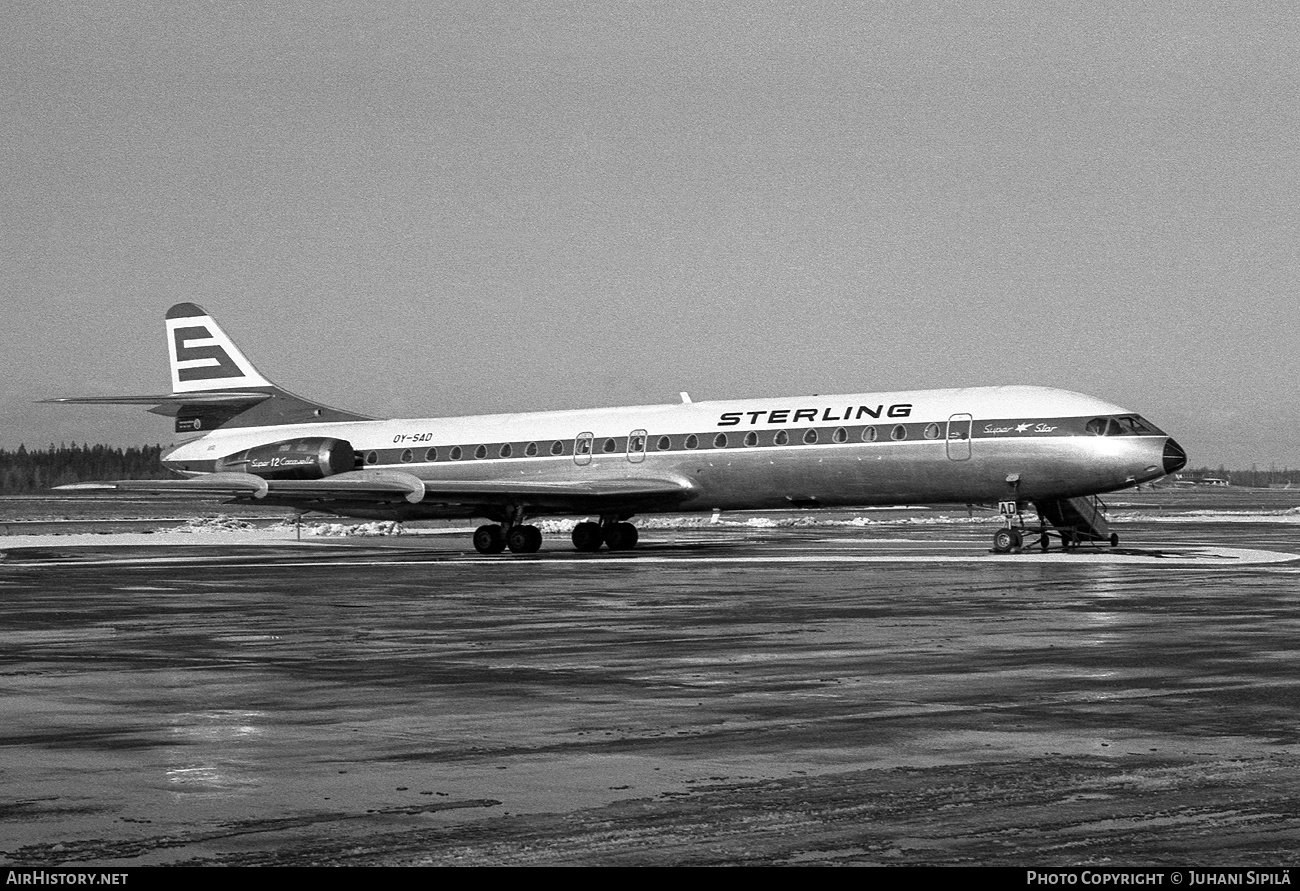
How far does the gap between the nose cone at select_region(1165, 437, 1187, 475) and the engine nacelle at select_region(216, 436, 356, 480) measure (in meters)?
21.7

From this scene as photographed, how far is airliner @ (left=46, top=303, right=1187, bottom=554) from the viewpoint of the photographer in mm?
36719

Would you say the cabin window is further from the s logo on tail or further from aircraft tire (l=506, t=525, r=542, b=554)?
the s logo on tail

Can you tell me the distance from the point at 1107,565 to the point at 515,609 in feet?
46.2

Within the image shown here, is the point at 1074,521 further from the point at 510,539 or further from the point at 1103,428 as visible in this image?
the point at 510,539

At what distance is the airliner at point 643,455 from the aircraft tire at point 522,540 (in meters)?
0.05

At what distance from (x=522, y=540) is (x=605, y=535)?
282 cm

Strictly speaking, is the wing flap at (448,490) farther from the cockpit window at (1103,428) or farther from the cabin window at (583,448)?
the cockpit window at (1103,428)

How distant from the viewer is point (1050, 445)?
119 feet

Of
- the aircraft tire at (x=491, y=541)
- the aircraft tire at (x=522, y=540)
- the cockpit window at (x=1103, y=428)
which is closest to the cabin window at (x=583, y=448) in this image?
the aircraft tire at (x=522, y=540)

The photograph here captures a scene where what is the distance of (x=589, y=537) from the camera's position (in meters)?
43.8

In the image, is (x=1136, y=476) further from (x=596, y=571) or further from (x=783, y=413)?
(x=596, y=571)

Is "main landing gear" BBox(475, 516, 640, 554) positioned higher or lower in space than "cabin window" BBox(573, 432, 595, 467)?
lower

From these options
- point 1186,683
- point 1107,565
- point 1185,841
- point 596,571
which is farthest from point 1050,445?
point 1185,841

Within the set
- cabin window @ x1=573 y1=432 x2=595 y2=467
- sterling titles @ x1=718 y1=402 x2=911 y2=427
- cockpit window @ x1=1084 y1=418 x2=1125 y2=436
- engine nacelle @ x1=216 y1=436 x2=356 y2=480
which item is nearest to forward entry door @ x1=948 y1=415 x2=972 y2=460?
sterling titles @ x1=718 y1=402 x2=911 y2=427
